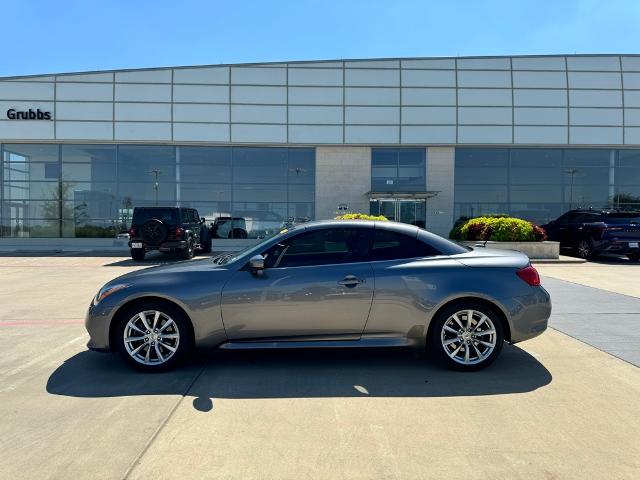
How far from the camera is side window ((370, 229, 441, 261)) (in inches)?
188

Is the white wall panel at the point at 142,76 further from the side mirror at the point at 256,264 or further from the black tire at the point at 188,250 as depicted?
the side mirror at the point at 256,264

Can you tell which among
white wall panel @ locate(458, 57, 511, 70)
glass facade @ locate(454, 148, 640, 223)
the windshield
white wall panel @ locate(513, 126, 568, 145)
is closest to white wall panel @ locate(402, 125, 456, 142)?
glass facade @ locate(454, 148, 640, 223)

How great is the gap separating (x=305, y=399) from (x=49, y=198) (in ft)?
79.6

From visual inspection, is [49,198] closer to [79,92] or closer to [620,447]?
[79,92]

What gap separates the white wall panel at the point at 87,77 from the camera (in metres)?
22.4

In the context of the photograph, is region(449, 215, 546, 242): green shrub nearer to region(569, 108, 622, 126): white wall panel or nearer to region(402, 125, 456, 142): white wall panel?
region(402, 125, 456, 142): white wall panel

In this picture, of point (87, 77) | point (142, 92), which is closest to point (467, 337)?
point (142, 92)

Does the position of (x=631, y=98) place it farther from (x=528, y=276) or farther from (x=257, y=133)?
(x=528, y=276)

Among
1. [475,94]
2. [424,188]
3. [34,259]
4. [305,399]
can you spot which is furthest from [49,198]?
[305,399]

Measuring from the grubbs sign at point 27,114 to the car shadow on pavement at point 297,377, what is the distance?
854 inches

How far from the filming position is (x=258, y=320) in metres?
4.52

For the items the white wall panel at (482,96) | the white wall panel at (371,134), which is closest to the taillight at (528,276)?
the white wall panel at (371,134)

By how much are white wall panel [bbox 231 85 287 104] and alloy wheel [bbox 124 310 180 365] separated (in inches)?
776

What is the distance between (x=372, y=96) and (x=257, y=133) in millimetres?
5961
